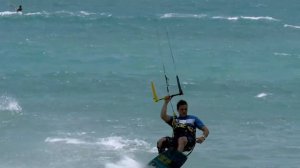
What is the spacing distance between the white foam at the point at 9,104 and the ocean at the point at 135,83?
0.25ft

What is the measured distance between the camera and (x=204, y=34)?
64.3 meters

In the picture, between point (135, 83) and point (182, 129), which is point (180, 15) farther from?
point (182, 129)

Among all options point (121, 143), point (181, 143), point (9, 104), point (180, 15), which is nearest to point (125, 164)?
point (121, 143)

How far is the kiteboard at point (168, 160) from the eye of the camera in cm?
1348

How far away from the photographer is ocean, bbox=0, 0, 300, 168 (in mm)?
32625

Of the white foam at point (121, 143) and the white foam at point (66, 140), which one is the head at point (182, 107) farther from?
the white foam at point (66, 140)

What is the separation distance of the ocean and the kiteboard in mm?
16798

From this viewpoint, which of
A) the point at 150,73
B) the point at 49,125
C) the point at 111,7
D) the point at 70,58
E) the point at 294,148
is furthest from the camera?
the point at 111,7

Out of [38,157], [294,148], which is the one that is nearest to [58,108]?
[38,157]

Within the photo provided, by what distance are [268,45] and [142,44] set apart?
9510 mm

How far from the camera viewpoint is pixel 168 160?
13.5 meters

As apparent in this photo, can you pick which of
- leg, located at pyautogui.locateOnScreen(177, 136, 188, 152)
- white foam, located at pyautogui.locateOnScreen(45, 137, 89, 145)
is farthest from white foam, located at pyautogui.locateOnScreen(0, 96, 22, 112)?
leg, located at pyautogui.locateOnScreen(177, 136, 188, 152)

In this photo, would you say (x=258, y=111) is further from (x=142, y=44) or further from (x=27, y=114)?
(x=142, y=44)

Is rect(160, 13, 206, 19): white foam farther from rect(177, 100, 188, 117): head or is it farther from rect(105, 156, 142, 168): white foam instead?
rect(177, 100, 188, 117): head
